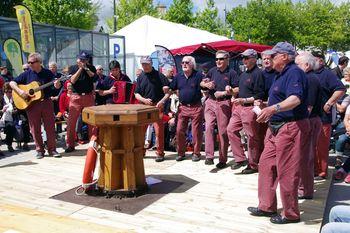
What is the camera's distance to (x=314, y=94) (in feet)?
17.4

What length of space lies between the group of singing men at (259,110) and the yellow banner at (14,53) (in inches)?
188

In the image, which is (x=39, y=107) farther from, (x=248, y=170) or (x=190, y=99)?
(x=248, y=170)

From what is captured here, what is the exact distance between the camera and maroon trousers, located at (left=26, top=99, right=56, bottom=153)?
24.4 feet

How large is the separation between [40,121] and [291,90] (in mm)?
5043

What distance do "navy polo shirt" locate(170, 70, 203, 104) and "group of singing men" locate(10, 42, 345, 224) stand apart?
0.06ft

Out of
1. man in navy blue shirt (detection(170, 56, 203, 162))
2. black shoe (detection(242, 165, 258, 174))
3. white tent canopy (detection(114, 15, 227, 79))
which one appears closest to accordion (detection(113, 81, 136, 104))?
man in navy blue shirt (detection(170, 56, 203, 162))

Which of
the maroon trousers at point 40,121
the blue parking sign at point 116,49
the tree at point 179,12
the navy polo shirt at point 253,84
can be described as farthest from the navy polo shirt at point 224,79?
the tree at point 179,12

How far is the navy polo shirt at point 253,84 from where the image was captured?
20.1 feet

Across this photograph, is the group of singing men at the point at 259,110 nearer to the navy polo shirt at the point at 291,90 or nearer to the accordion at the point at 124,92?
the navy polo shirt at the point at 291,90

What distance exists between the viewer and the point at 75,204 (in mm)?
4934

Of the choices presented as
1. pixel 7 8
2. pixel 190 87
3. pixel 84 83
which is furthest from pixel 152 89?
pixel 7 8

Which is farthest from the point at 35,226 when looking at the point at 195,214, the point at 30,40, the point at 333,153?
the point at 30,40

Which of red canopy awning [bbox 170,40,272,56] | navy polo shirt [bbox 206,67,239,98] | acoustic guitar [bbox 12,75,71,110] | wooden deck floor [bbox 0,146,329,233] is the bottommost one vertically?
wooden deck floor [bbox 0,146,329,233]

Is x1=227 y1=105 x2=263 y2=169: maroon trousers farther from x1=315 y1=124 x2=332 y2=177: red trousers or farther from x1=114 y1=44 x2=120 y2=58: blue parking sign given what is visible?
x1=114 y1=44 x2=120 y2=58: blue parking sign
